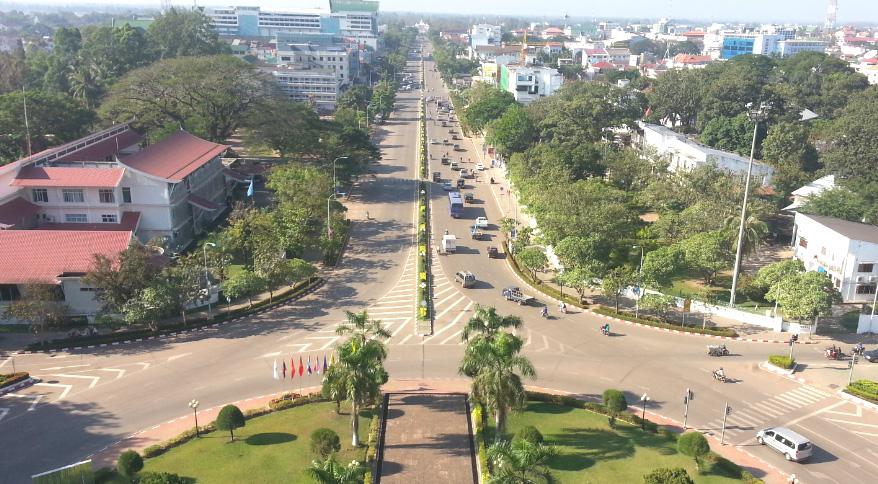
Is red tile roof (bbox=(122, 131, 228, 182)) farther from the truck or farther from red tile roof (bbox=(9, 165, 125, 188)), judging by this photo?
the truck

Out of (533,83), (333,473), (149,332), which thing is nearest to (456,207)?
(149,332)

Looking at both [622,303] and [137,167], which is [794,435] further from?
[137,167]

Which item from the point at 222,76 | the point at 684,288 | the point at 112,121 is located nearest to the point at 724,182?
the point at 684,288

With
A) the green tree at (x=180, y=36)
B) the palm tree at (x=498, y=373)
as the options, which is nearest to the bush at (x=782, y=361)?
the palm tree at (x=498, y=373)

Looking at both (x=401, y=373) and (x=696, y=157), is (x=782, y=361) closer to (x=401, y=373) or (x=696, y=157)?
(x=401, y=373)

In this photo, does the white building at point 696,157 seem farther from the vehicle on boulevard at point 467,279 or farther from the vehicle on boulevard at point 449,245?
the vehicle on boulevard at point 467,279
